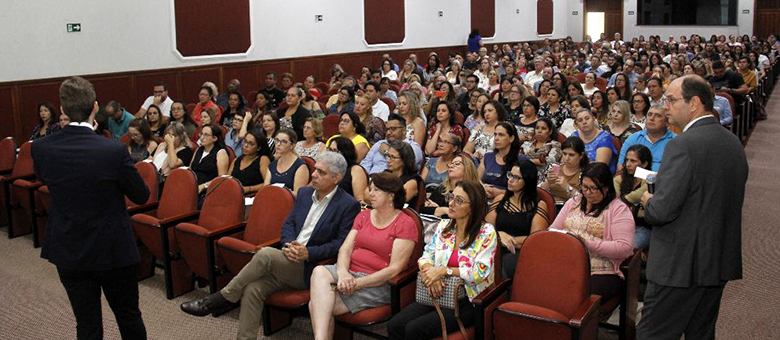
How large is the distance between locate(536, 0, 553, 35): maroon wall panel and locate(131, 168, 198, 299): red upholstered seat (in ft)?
61.9

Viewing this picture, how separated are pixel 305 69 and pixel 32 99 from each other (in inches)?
207

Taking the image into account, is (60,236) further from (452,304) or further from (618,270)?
(618,270)

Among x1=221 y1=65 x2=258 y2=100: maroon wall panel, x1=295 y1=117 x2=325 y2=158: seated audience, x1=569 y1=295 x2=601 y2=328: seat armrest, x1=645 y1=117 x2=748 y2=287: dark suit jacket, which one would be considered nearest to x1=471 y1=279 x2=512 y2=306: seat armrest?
x1=569 y1=295 x2=601 y2=328: seat armrest

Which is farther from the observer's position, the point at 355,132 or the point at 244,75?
the point at 244,75

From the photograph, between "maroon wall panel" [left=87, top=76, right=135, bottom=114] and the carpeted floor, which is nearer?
the carpeted floor

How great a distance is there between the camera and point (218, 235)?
4.38m

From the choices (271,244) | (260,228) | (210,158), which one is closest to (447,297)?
(271,244)

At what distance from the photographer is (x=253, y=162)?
563 cm

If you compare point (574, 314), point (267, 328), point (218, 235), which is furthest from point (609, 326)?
point (218, 235)

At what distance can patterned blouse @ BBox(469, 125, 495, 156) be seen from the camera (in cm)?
615

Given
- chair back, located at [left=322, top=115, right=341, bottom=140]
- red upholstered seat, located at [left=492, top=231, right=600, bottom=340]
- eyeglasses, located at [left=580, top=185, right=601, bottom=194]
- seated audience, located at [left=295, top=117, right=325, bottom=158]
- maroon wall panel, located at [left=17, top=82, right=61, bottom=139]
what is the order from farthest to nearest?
maroon wall panel, located at [left=17, top=82, right=61, bottom=139] → chair back, located at [left=322, top=115, right=341, bottom=140] → seated audience, located at [left=295, top=117, right=325, bottom=158] → eyeglasses, located at [left=580, top=185, right=601, bottom=194] → red upholstered seat, located at [left=492, top=231, right=600, bottom=340]

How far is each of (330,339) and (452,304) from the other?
65 cm

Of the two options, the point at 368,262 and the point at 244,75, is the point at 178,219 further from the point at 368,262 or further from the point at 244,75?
the point at 244,75

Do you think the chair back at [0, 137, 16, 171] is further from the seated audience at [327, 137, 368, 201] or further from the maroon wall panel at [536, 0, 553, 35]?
the maroon wall panel at [536, 0, 553, 35]
